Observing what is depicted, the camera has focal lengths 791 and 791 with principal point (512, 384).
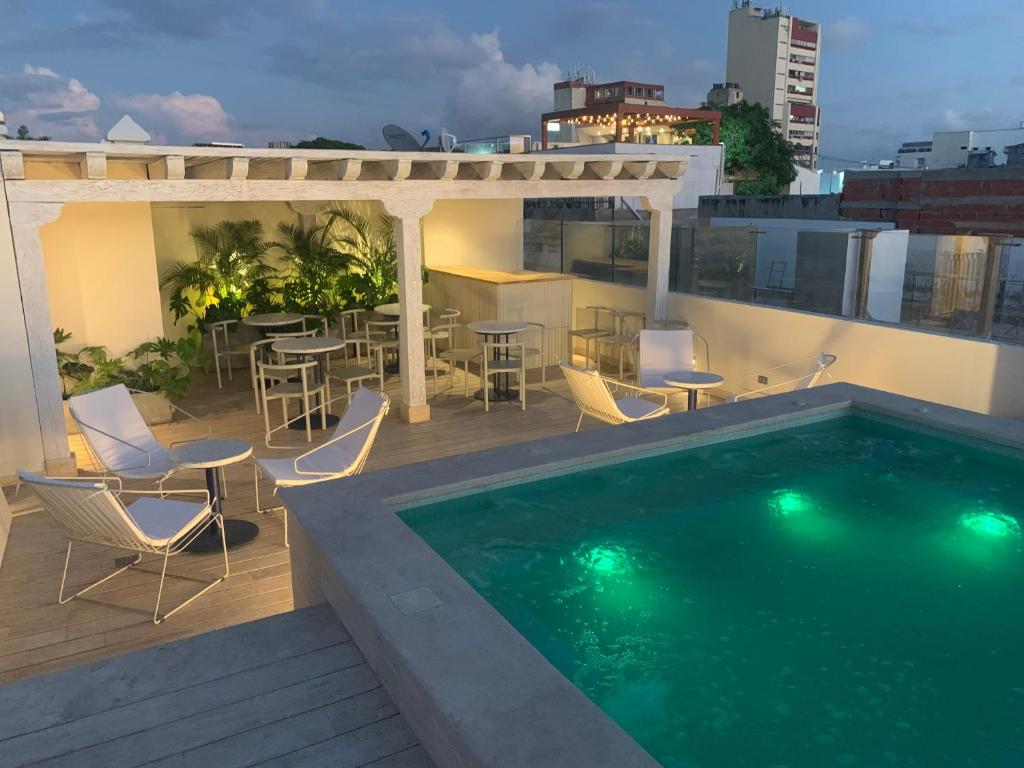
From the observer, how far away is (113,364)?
794 cm

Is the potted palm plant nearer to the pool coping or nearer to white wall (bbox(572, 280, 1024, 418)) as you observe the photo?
the pool coping

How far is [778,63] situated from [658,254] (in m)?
90.1

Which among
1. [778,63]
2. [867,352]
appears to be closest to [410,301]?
[867,352]

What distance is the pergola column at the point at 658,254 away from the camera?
395 inches

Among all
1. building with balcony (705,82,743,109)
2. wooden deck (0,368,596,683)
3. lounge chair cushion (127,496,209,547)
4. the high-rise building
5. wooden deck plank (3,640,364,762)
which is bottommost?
wooden deck (0,368,596,683)

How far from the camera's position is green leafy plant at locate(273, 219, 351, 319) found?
1145 cm

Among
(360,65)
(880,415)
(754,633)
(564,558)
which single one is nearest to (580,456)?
(564,558)

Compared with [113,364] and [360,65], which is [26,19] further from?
[113,364]

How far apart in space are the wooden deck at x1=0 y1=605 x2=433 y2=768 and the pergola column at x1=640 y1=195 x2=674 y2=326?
772 centimetres

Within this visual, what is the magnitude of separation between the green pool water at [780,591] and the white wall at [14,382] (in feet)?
14.1

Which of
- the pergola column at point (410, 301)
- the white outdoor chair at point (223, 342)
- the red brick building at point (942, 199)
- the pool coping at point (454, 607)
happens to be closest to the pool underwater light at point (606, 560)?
the pool coping at point (454, 607)

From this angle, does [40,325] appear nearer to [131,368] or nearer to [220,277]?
[131,368]

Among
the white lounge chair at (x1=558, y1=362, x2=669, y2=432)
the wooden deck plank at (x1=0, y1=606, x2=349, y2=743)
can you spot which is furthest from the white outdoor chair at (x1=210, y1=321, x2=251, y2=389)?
the wooden deck plank at (x1=0, y1=606, x2=349, y2=743)

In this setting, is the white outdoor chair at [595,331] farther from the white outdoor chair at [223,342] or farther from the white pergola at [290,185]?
the white outdoor chair at [223,342]
